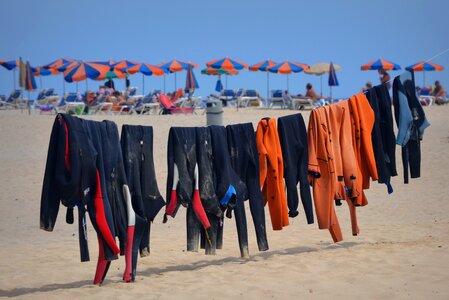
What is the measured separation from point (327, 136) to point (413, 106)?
1548 millimetres

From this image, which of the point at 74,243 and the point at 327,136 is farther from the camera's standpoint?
the point at 74,243

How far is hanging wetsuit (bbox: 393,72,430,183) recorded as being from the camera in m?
10.1

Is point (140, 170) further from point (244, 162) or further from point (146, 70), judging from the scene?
point (146, 70)

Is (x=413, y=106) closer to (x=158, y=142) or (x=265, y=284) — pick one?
(x=265, y=284)

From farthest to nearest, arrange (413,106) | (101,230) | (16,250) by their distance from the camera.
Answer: (16,250)
(413,106)
(101,230)

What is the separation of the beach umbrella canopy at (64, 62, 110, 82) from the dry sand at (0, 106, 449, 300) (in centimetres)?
1364

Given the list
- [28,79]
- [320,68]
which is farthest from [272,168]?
[320,68]

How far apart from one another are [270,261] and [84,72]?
22.0m

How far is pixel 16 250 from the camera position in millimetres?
11383

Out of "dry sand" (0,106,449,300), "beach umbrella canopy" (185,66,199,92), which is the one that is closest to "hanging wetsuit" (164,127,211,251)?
"dry sand" (0,106,449,300)

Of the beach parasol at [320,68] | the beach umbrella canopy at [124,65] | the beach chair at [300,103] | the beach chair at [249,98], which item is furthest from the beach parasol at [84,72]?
the beach parasol at [320,68]

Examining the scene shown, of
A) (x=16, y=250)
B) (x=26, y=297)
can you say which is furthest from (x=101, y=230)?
(x=16, y=250)

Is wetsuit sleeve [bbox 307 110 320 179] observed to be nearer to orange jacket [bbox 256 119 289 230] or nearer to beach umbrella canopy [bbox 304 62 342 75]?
orange jacket [bbox 256 119 289 230]

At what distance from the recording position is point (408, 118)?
33.2 feet
